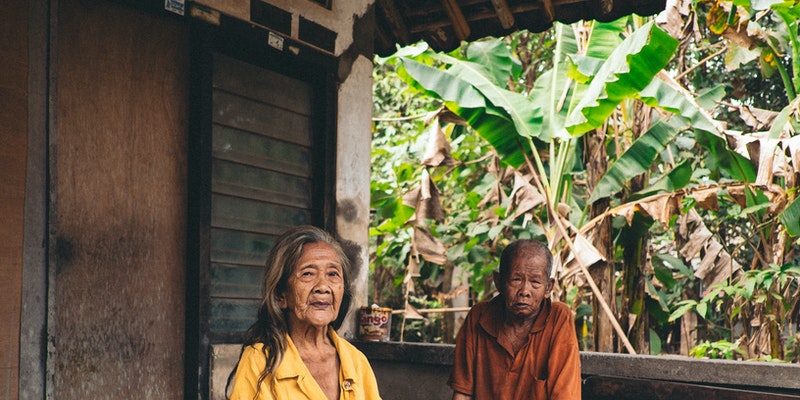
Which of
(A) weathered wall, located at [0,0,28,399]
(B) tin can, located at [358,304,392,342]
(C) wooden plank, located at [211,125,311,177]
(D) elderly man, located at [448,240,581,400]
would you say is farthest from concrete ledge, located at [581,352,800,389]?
(A) weathered wall, located at [0,0,28,399]

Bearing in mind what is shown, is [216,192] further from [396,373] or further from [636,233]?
[636,233]

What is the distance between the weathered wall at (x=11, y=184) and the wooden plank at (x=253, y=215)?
3.97ft

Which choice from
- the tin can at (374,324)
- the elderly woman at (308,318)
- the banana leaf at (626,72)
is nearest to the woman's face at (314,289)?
the elderly woman at (308,318)

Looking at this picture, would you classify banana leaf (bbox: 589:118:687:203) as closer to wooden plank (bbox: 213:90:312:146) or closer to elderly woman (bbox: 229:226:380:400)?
wooden plank (bbox: 213:90:312:146)

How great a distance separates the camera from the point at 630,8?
545cm

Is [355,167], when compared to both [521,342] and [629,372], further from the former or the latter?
[629,372]

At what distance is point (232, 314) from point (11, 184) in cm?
155

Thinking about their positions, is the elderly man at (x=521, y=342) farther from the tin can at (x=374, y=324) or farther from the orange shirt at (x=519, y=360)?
the tin can at (x=374, y=324)

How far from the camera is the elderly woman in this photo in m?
2.38

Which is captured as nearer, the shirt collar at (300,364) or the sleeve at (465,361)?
the shirt collar at (300,364)

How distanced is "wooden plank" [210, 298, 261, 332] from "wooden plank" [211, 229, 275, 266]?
21cm

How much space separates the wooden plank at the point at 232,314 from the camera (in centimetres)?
434

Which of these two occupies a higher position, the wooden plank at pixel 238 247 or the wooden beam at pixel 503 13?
the wooden beam at pixel 503 13

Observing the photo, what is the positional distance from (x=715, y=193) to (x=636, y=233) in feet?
3.12
